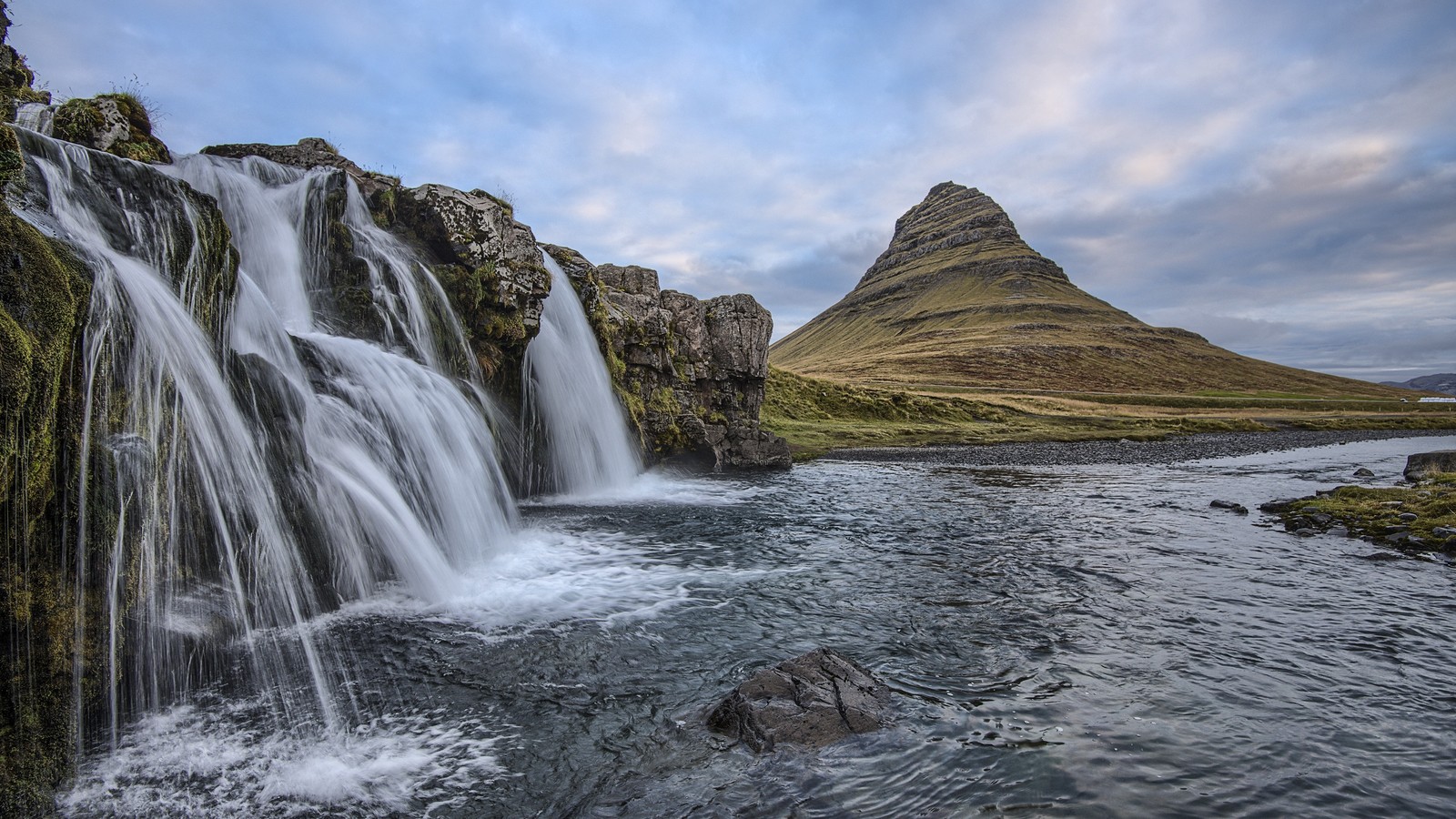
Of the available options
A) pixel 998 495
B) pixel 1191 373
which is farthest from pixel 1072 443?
pixel 1191 373

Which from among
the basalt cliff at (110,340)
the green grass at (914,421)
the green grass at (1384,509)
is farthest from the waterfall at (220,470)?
the green grass at (914,421)

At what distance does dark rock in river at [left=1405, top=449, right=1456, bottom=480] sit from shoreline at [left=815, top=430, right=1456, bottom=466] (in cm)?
1572

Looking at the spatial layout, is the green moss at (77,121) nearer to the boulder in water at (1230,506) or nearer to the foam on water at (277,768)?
the foam on water at (277,768)

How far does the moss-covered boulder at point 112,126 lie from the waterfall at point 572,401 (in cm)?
1307

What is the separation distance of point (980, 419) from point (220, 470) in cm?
8695

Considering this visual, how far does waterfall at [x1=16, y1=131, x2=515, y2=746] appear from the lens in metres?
8.64

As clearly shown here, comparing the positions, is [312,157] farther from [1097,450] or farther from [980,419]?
[980,419]

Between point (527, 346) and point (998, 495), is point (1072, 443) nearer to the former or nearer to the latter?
point (998, 495)

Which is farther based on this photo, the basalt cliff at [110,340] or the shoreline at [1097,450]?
the shoreline at [1097,450]

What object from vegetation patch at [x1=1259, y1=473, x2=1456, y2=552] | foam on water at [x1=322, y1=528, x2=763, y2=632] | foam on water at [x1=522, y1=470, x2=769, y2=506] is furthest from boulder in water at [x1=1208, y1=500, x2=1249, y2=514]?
foam on water at [x1=322, y1=528, x2=763, y2=632]

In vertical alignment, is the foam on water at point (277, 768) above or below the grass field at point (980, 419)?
below

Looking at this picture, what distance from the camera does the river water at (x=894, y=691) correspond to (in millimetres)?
7211

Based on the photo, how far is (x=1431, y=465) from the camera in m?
31.9

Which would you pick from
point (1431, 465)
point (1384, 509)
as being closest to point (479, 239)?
point (1384, 509)
